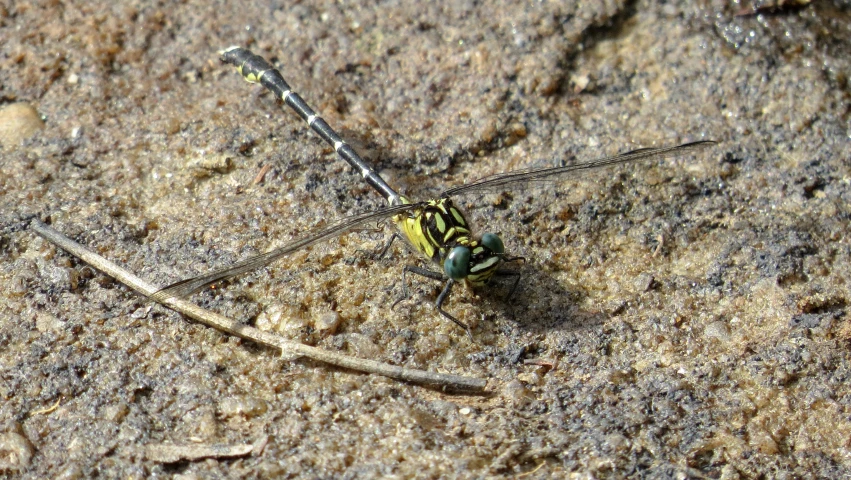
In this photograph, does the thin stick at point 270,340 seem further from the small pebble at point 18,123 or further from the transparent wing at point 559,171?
the transparent wing at point 559,171

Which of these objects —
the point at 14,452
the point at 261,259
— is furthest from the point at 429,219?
the point at 14,452

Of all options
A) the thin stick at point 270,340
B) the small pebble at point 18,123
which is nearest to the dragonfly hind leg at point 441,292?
the thin stick at point 270,340

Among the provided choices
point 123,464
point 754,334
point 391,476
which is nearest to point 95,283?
point 123,464

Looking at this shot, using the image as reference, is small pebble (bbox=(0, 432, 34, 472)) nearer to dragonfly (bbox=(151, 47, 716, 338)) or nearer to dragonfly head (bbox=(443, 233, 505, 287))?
dragonfly (bbox=(151, 47, 716, 338))

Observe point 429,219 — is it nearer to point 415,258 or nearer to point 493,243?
point 415,258

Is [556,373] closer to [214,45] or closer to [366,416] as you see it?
[366,416]
